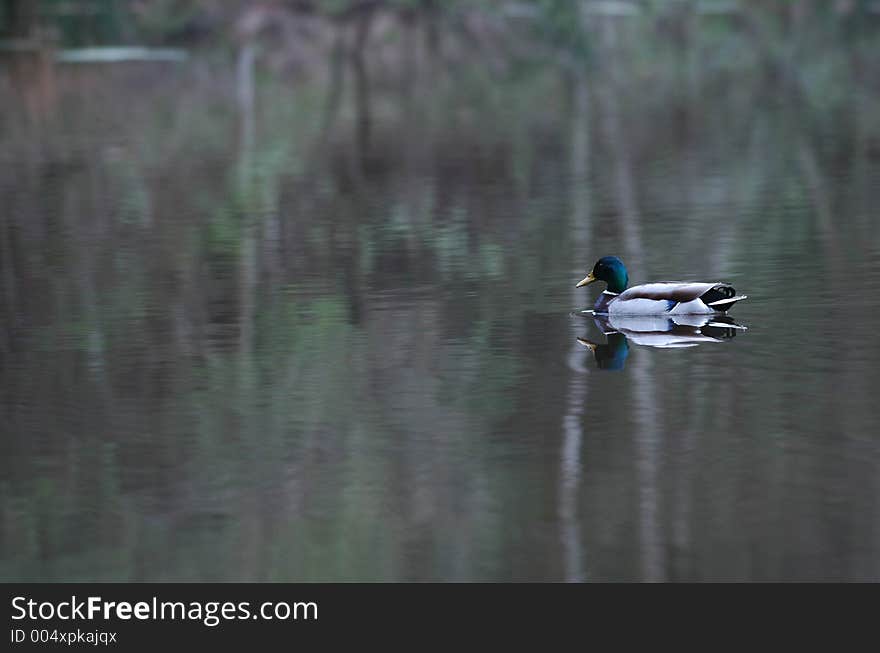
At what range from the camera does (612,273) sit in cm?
1075

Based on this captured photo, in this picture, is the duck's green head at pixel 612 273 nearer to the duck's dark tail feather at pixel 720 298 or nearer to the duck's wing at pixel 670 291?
the duck's wing at pixel 670 291

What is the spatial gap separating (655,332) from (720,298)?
0.40m

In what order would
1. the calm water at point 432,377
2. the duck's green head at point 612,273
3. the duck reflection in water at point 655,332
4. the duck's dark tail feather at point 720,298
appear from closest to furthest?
the calm water at point 432,377 → the duck reflection in water at point 655,332 → the duck's dark tail feather at point 720,298 → the duck's green head at point 612,273

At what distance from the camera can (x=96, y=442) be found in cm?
834

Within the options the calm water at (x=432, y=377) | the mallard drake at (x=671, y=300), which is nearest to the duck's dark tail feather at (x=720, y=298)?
the mallard drake at (x=671, y=300)

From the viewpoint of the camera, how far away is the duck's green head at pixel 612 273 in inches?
423

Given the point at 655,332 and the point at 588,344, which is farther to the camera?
the point at 655,332

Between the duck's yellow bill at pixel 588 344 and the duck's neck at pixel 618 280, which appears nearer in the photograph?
the duck's yellow bill at pixel 588 344

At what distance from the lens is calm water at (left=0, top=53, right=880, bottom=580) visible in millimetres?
6945

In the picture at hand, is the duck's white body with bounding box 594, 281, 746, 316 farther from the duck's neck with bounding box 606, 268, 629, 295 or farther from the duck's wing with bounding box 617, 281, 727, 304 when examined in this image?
the duck's neck with bounding box 606, 268, 629, 295

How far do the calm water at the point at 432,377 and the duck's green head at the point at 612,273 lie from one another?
317mm

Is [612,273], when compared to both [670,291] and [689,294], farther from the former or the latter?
[689,294]

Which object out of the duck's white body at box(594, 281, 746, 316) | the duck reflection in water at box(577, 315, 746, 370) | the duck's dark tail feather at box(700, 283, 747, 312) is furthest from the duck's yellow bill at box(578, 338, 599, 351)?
the duck's dark tail feather at box(700, 283, 747, 312)

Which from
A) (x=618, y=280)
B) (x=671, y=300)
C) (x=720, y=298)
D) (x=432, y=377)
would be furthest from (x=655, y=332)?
(x=432, y=377)
